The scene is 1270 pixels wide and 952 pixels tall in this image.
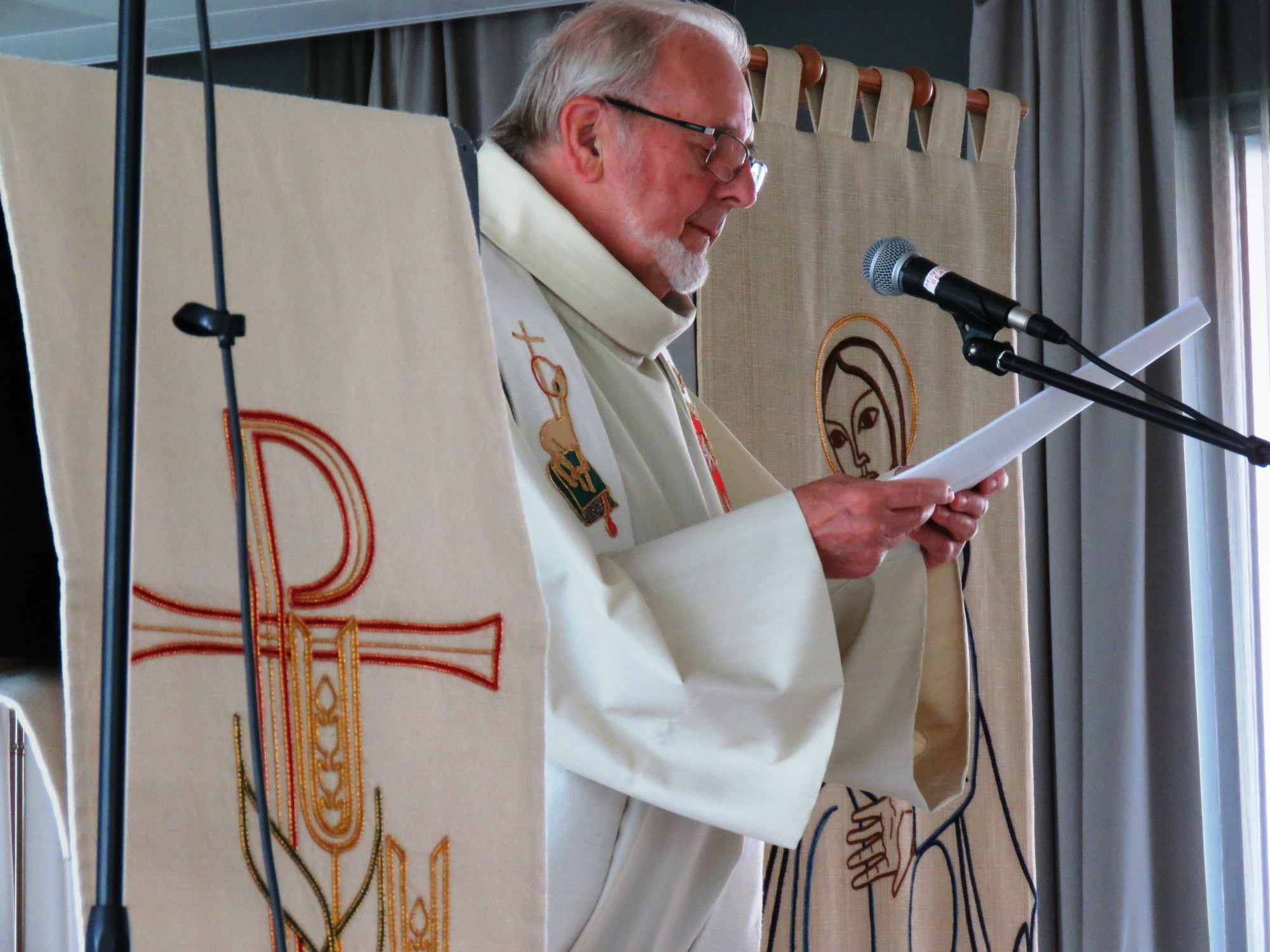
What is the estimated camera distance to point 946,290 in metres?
1.29

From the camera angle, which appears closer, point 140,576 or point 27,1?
point 140,576

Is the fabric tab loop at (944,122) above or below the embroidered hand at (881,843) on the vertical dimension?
above

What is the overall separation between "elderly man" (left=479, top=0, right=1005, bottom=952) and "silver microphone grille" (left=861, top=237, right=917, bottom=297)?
23cm

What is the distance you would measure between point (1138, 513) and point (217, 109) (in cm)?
259

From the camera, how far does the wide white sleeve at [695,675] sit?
1.14 meters

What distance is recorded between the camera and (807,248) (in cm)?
214

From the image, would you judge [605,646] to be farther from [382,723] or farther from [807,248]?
[807,248]

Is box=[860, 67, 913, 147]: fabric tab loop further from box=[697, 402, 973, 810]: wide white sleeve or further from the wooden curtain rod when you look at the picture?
box=[697, 402, 973, 810]: wide white sleeve

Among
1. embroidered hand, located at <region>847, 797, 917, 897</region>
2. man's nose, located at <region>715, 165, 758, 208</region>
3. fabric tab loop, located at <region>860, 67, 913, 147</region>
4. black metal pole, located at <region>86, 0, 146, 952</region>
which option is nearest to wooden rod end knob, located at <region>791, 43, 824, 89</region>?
fabric tab loop, located at <region>860, 67, 913, 147</region>

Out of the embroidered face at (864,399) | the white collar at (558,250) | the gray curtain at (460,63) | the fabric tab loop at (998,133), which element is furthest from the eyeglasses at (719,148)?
the gray curtain at (460,63)

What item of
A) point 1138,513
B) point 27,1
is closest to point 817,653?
point 1138,513

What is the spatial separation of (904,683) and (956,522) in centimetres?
21

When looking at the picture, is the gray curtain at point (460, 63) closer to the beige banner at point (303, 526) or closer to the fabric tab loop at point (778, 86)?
the fabric tab loop at point (778, 86)

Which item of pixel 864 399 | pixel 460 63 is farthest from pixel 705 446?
pixel 460 63
